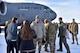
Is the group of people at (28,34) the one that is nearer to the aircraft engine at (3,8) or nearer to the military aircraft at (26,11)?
the aircraft engine at (3,8)

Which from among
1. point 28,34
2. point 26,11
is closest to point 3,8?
point 26,11

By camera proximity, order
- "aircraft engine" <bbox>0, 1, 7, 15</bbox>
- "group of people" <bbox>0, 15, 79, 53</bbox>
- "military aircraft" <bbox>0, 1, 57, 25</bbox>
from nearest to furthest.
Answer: "group of people" <bbox>0, 15, 79, 53</bbox>
"aircraft engine" <bbox>0, 1, 7, 15</bbox>
"military aircraft" <bbox>0, 1, 57, 25</bbox>

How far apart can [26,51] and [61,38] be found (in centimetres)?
465

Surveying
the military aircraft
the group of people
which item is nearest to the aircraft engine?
the military aircraft

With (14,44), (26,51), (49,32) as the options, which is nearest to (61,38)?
(49,32)

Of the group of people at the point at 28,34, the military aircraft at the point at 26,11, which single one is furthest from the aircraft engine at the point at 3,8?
the group of people at the point at 28,34

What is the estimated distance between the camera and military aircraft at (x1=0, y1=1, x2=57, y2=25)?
28078 millimetres

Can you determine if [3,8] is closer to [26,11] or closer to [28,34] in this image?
[26,11]

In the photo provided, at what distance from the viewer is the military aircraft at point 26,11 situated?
28.1m

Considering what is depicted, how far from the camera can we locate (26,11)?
94.5 feet

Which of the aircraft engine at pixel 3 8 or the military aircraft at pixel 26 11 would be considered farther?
the military aircraft at pixel 26 11

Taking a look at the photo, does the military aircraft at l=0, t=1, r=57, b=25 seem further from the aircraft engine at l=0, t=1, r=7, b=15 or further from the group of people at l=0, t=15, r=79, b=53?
the group of people at l=0, t=15, r=79, b=53

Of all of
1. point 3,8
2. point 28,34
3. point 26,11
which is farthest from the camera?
point 26,11

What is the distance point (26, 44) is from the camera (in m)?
6.83
